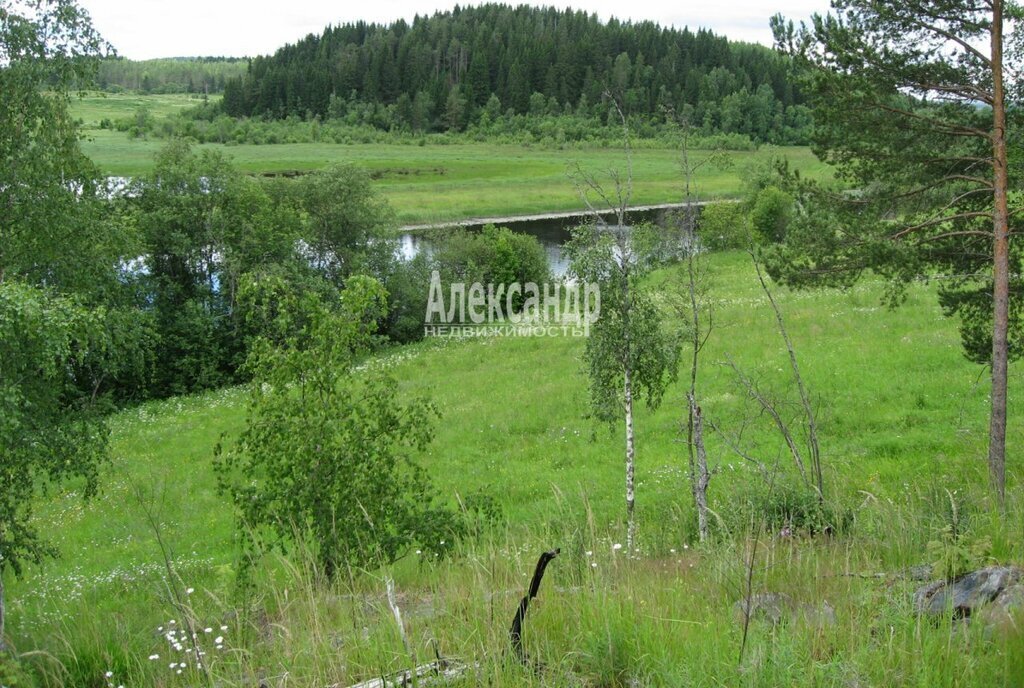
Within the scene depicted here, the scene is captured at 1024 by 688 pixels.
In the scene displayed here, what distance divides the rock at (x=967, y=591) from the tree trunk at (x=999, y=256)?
680 cm

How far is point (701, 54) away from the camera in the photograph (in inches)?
6289

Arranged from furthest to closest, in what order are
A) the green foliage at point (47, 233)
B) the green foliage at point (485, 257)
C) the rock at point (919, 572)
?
the green foliage at point (485, 257) < the green foliage at point (47, 233) < the rock at point (919, 572)

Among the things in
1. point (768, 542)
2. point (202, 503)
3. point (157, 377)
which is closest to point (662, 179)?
point (157, 377)

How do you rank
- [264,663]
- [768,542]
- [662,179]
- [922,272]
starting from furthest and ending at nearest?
1. [662,179]
2. [922,272]
3. [768,542]
4. [264,663]

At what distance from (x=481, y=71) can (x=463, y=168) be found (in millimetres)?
58890

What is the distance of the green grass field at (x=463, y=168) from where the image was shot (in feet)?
246

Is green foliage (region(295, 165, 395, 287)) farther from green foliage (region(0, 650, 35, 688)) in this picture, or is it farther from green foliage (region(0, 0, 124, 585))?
green foliage (region(0, 650, 35, 688))

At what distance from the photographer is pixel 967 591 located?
193 inches

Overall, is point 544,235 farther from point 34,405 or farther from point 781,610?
point 781,610

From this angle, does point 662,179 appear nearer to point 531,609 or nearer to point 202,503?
point 202,503

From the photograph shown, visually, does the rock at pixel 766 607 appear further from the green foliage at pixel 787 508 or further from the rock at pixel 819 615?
the green foliage at pixel 787 508

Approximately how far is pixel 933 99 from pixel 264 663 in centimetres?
1216

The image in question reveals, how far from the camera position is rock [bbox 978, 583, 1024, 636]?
13.7ft

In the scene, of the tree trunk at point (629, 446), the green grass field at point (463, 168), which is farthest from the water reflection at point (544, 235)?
the tree trunk at point (629, 446)
